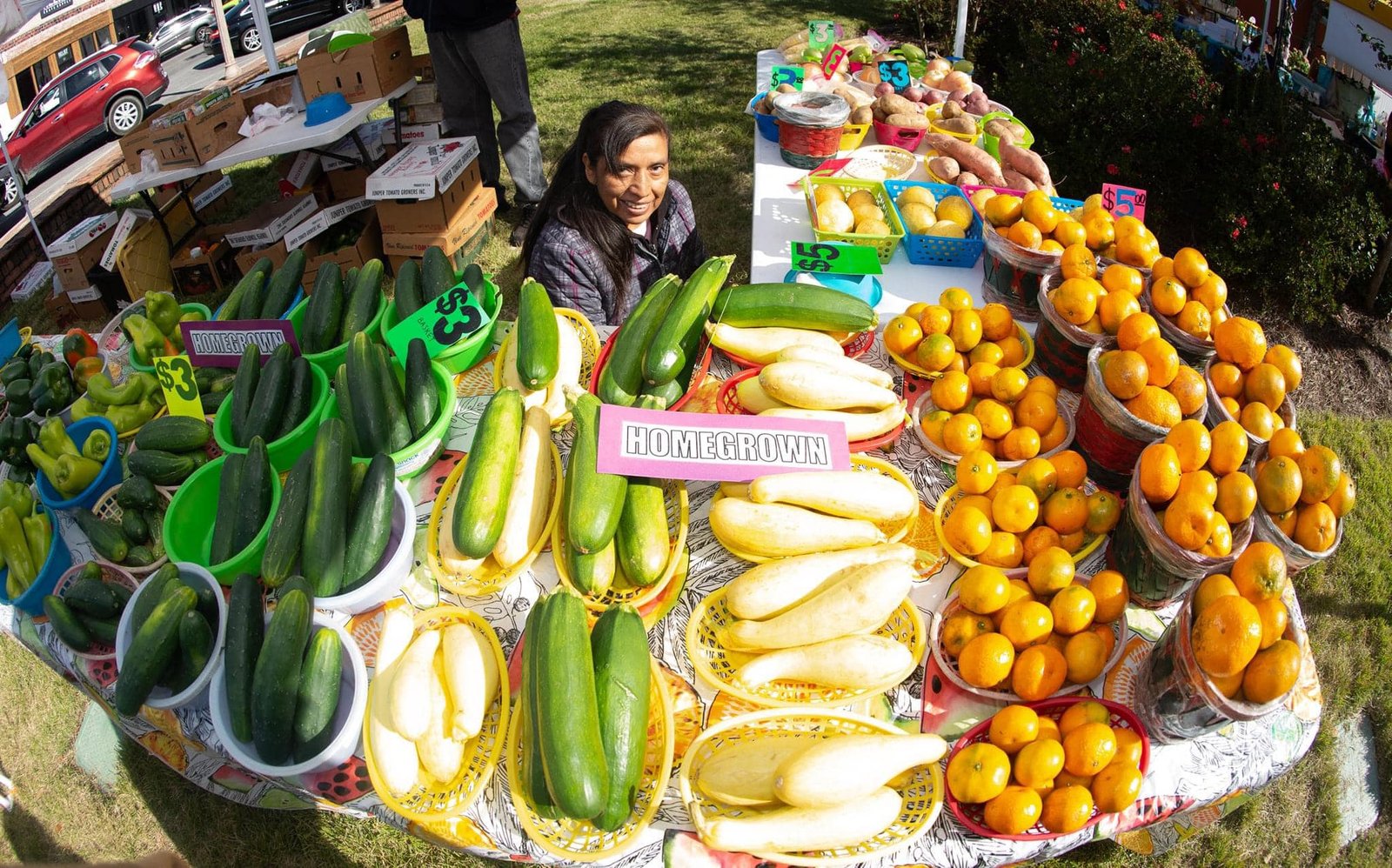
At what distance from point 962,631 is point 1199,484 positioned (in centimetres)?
58

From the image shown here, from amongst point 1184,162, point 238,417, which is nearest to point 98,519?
point 238,417

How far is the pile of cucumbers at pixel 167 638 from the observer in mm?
1582

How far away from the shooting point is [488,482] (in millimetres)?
1792

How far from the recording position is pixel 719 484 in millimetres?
2098

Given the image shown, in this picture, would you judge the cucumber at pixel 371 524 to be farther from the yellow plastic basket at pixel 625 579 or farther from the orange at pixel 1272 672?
the orange at pixel 1272 672

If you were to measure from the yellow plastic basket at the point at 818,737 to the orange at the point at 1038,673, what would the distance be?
0.25 metres

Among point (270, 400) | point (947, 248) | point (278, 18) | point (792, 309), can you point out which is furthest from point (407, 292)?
point (278, 18)

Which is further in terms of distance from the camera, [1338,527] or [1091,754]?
[1338,527]

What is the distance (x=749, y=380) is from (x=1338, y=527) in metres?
1.38

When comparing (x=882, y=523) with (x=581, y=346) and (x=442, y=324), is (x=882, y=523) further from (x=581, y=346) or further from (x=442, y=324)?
(x=442, y=324)

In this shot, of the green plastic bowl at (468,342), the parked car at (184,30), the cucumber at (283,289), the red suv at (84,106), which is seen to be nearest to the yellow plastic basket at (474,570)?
the green plastic bowl at (468,342)

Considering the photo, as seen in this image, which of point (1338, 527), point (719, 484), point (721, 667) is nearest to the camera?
point (1338, 527)

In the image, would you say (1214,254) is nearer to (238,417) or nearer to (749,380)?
(749,380)

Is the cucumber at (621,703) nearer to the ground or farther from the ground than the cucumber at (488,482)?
nearer to the ground
